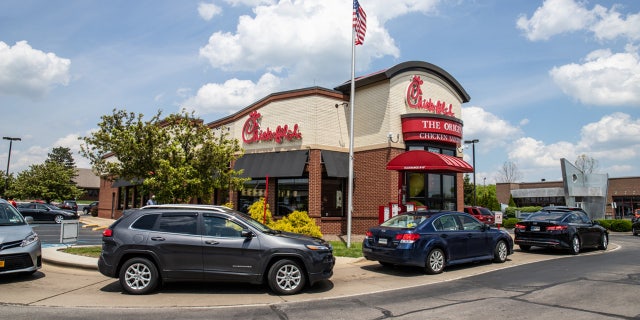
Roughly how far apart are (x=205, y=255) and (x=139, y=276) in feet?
4.09

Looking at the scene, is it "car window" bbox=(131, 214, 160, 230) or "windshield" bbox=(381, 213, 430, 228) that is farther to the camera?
"windshield" bbox=(381, 213, 430, 228)

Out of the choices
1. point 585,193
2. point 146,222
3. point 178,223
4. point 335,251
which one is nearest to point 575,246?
point 335,251

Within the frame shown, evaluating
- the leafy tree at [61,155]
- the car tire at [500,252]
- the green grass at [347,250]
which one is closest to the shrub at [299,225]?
the green grass at [347,250]

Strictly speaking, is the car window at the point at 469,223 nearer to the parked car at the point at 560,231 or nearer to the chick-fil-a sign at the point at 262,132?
the parked car at the point at 560,231

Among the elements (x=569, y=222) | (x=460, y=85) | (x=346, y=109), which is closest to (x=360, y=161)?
(x=346, y=109)

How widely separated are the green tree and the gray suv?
173 inches

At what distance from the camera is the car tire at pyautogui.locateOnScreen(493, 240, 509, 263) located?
12.0 metres

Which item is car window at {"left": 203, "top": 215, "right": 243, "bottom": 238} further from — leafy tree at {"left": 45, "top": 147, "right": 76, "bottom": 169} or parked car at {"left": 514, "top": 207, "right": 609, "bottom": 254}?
leafy tree at {"left": 45, "top": 147, "right": 76, "bottom": 169}

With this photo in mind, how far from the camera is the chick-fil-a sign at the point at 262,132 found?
1952cm

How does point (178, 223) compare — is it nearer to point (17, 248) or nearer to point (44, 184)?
point (17, 248)

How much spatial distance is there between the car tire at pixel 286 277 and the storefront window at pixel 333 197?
11.1 meters

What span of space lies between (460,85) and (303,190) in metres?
9.44

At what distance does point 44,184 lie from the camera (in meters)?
45.8

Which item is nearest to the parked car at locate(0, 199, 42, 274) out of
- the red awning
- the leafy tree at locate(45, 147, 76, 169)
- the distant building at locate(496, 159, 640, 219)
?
the red awning
